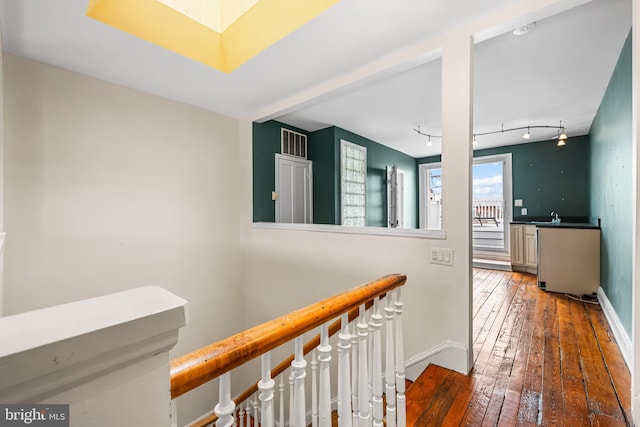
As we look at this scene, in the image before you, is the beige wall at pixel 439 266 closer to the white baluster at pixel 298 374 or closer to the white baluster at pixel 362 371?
the white baluster at pixel 362 371

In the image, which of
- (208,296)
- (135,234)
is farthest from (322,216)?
(135,234)

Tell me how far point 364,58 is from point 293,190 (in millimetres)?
2287

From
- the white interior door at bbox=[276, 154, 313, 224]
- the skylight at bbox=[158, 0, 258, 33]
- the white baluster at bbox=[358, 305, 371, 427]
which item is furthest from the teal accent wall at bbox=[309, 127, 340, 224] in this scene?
the white baluster at bbox=[358, 305, 371, 427]

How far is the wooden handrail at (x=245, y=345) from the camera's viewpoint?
1.92 ft

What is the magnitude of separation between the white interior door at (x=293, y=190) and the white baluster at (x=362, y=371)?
2.96 m

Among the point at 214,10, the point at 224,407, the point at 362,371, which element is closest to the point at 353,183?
the point at 214,10

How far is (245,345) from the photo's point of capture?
2.27 ft

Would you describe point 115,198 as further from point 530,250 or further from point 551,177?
point 551,177

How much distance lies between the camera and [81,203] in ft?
8.58

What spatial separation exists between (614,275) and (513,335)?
1.18 m

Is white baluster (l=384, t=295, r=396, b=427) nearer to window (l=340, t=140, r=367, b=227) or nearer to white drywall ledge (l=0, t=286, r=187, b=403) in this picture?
white drywall ledge (l=0, t=286, r=187, b=403)

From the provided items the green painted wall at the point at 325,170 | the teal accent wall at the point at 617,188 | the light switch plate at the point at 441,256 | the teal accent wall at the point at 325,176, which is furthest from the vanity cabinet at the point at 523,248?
the light switch plate at the point at 441,256

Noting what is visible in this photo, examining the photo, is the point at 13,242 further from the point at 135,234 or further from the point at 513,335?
the point at 513,335

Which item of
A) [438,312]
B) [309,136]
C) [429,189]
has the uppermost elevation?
[309,136]
